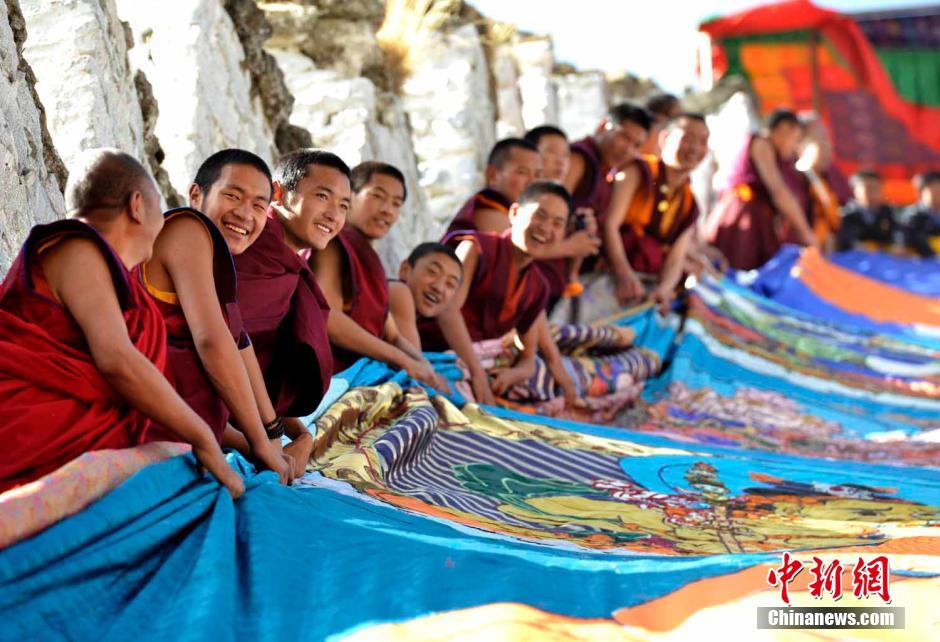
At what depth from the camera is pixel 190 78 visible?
16.3 ft

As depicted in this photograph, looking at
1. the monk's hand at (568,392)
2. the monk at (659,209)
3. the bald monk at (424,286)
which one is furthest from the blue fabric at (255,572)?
the monk at (659,209)

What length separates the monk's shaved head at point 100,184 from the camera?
8.05 ft

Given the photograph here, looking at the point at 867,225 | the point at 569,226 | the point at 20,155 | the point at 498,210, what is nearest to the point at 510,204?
the point at 498,210

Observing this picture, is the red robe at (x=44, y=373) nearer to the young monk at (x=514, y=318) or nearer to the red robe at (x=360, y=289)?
the red robe at (x=360, y=289)

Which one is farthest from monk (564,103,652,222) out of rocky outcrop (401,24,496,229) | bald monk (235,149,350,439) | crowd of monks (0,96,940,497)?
bald monk (235,149,350,439)

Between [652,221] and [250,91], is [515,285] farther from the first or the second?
[652,221]

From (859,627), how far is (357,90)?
5.18m

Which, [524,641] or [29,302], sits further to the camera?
[29,302]

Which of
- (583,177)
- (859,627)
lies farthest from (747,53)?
(859,627)

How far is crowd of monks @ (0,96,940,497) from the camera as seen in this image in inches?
92.1

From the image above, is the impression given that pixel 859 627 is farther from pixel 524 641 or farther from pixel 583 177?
pixel 583 177

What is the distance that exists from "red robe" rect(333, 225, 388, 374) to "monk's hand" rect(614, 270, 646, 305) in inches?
86.9

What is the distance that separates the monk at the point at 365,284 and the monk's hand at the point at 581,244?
50.8 inches

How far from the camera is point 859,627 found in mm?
1943
